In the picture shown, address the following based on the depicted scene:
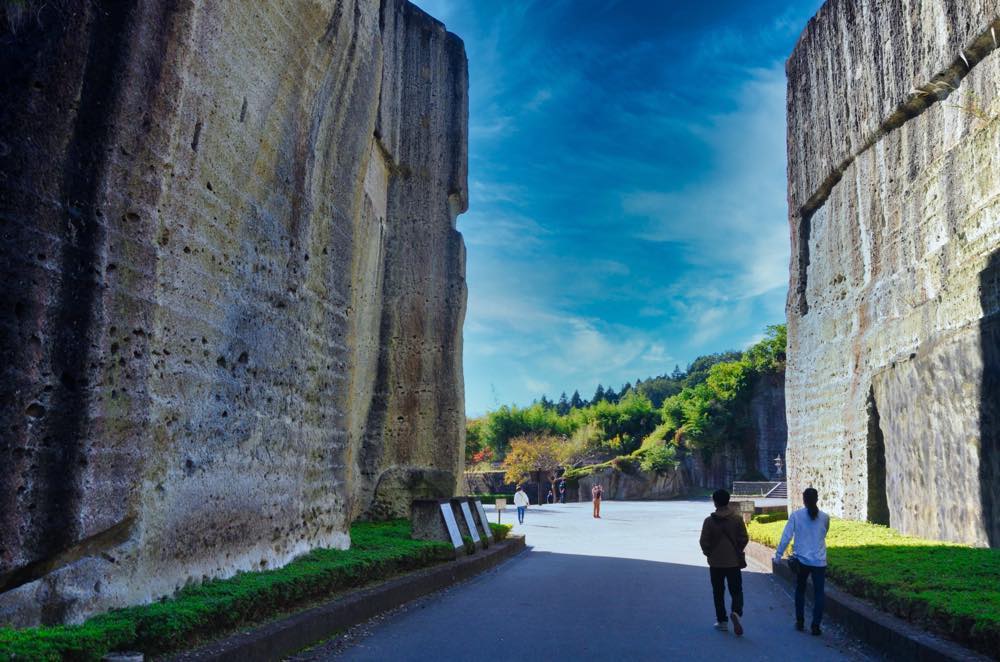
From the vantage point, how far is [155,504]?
651 centimetres

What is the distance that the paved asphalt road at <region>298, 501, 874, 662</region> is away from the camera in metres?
6.50

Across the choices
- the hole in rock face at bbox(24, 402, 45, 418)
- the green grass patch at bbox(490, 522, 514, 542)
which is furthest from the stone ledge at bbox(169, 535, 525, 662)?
the green grass patch at bbox(490, 522, 514, 542)

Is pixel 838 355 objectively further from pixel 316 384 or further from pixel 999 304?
pixel 316 384

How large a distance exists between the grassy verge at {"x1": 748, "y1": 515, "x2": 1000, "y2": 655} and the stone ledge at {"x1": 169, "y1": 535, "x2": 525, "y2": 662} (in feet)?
15.1

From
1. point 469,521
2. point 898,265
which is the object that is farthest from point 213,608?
point 898,265

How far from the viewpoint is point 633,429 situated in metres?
Result: 59.4

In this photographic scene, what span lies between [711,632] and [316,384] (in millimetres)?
5168

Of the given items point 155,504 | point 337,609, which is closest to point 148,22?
point 155,504

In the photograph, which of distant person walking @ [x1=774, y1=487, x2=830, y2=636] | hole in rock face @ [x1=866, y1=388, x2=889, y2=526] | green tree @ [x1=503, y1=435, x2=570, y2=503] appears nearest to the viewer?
distant person walking @ [x1=774, y1=487, x2=830, y2=636]

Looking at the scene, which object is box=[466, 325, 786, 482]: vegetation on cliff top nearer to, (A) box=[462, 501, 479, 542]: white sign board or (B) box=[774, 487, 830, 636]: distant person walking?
(A) box=[462, 501, 479, 542]: white sign board

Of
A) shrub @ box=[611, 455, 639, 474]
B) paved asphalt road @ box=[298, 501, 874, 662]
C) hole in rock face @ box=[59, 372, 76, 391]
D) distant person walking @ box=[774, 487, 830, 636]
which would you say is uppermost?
hole in rock face @ box=[59, 372, 76, 391]

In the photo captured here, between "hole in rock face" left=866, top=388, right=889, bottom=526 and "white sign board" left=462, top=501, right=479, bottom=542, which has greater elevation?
"hole in rock face" left=866, top=388, right=889, bottom=526

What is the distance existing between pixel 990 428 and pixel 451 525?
7.15 m

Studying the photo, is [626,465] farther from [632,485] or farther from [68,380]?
[68,380]
